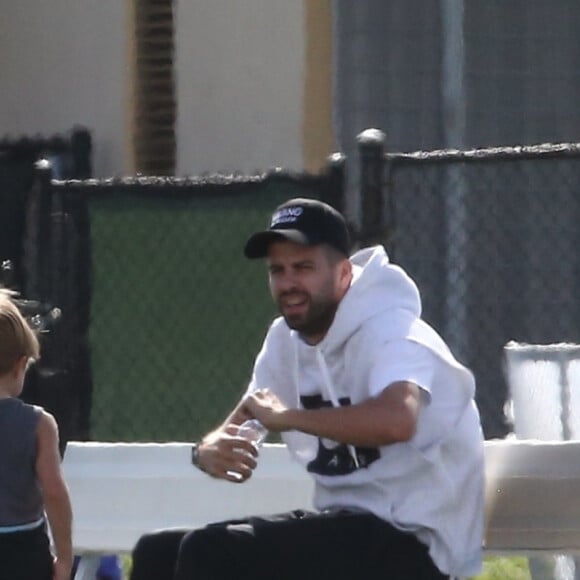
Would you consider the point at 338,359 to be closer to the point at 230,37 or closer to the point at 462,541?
the point at 462,541

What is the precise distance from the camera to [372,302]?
4.48 meters

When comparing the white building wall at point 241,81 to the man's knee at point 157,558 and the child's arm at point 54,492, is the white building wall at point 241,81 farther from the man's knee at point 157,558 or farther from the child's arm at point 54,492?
the man's knee at point 157,558

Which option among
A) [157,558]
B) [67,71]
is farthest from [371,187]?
[67,71]

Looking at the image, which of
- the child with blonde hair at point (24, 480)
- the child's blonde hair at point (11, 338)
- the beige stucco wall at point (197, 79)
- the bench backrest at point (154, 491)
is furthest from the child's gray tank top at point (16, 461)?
the beige stucco wall at point (197, 79)

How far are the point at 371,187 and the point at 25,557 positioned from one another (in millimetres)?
2704

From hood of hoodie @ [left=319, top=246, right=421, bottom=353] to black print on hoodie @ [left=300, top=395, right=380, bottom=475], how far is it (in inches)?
5.5

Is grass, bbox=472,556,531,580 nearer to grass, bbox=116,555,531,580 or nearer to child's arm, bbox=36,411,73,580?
grass, bbox=116,555,531,580

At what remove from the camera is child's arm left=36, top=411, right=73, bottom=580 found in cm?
471

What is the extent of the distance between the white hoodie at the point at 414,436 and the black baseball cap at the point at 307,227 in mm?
107

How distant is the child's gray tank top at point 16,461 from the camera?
473cm

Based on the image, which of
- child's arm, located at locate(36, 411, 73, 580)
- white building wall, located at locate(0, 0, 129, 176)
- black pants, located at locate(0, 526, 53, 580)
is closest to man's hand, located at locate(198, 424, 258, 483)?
child's arm, located at locate(36, 411, 73, 580)

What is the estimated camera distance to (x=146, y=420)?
7.77 metres

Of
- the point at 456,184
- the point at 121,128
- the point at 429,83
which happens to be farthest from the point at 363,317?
the point at 121,128

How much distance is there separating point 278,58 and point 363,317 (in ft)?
17.5
